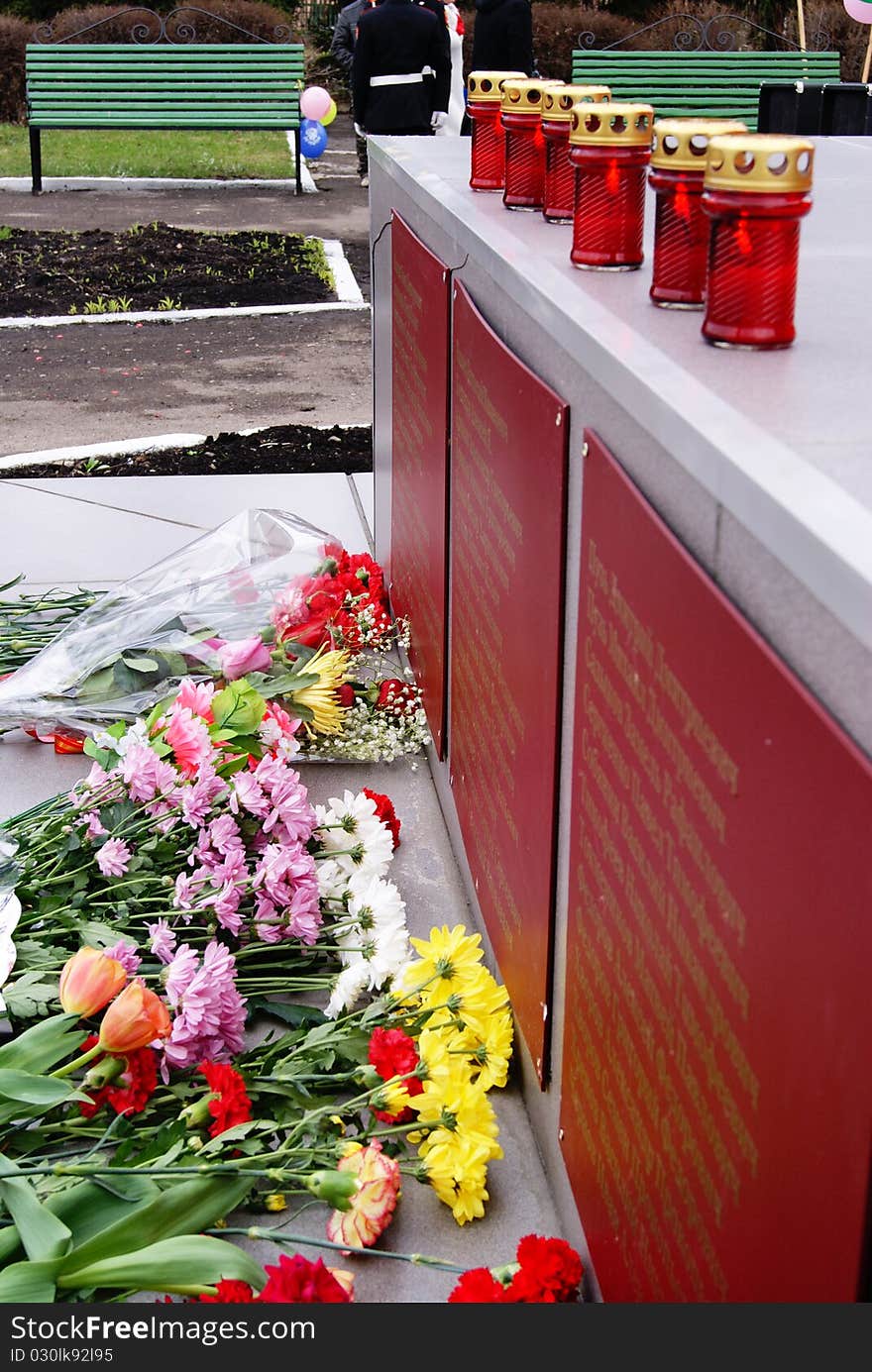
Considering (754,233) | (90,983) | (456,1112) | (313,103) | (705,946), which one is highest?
(754,233)

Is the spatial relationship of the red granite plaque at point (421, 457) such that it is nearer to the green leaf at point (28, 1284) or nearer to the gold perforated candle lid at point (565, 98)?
the gold perforated candle lid at point (565, 98)

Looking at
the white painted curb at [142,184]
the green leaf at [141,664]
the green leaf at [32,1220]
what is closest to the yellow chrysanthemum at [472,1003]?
the green leaf at [32,1220]

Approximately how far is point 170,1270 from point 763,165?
4.28 ft

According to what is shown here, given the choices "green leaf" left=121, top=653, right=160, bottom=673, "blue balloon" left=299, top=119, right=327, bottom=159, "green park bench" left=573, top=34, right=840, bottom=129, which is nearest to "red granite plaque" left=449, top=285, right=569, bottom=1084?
"green leaf" left=121, top=653, right=160, bottom=673

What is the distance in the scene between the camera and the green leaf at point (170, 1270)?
1753mm

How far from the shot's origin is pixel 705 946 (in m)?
1.40

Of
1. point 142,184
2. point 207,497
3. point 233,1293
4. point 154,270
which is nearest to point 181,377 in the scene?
point 207,497

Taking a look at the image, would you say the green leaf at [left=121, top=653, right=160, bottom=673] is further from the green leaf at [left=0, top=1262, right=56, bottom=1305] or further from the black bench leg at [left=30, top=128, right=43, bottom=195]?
the black bench leg at [left=30, top=128, right=43, bottom=195]

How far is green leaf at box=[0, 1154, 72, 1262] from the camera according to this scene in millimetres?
1821

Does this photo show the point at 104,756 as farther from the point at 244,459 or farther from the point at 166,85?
the point at 166,85

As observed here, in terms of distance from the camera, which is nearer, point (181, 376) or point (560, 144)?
point (560, 144)

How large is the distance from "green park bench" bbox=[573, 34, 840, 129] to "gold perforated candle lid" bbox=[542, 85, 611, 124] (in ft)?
42.3

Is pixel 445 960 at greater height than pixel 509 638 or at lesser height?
lesser

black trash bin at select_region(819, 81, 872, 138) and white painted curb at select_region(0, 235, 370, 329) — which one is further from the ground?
black trash bin at select_region(819, 81, 872, 138)
